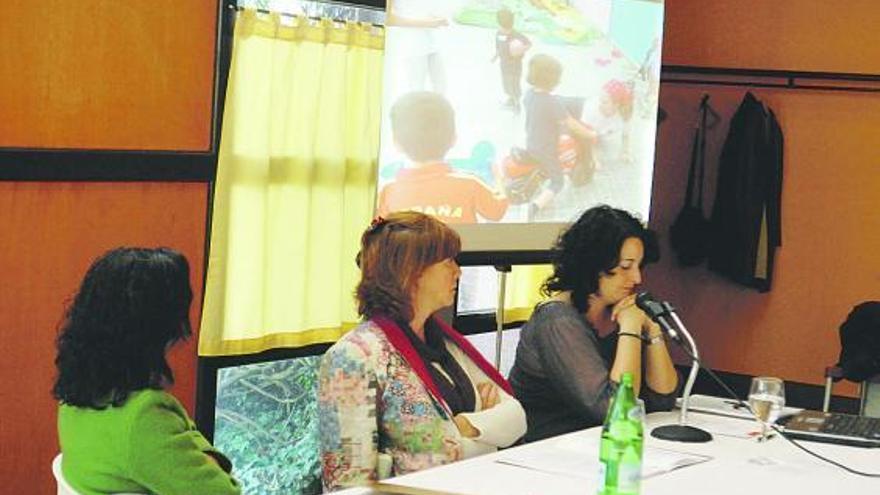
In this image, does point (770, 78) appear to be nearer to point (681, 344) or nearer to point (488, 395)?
point (681, 344)

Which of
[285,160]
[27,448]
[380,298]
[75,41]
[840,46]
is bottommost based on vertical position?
[27,448]

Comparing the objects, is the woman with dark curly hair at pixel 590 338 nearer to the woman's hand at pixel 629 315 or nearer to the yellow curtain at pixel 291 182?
the woman's hand at pixel 629 315

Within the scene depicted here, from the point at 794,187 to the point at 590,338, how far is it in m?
3.08

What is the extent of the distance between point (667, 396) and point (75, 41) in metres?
1.96

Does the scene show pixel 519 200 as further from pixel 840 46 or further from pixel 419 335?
pixel 840 46

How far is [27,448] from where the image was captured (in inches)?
150

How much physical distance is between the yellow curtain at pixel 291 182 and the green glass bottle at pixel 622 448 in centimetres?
191

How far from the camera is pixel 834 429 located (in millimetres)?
3607

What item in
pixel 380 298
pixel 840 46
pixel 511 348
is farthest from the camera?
pixel 840 46

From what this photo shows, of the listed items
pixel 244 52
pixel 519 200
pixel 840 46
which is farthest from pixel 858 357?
pixel 244 52

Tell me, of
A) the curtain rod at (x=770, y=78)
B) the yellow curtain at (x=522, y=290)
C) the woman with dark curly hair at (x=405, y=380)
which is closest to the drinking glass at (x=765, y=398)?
the woman with dark curly hair at (x=405, y=380)

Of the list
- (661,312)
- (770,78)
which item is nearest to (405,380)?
(661,312)

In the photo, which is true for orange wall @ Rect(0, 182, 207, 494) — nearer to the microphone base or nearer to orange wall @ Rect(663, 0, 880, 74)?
the microphone base

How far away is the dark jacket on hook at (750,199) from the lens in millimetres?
6566
